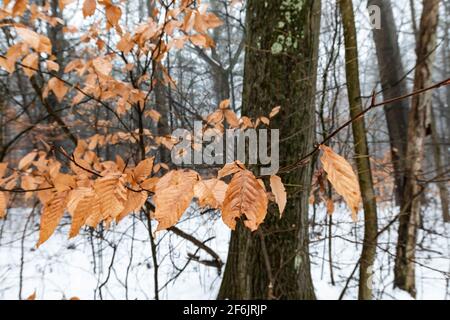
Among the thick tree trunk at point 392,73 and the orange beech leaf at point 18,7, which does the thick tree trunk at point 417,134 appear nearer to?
the thick tree trunk at point 392,73

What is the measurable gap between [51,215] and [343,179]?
0.82 metres

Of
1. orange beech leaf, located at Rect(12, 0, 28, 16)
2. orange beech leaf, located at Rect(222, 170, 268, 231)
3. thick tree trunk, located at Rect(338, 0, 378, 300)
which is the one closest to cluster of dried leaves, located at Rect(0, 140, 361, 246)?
orange beech leaf, located at Rect(222, 170, 268, 231)

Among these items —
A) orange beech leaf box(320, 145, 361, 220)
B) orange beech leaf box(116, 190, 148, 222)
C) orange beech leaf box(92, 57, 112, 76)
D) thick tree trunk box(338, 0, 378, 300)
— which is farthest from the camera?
thick tree trunk box(338, 0, 378, 300)

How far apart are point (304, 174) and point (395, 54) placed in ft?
10.6

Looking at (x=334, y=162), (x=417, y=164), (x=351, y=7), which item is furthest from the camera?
(x=417, y=164)

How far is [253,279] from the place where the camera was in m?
2.12

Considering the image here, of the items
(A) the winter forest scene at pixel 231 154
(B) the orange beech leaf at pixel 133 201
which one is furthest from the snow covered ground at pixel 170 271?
(B) the orange beech leaf at pixel 133 201

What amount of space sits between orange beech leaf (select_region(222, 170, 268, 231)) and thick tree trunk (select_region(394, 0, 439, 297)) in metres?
2.45

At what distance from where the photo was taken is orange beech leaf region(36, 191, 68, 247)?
2.78 ft

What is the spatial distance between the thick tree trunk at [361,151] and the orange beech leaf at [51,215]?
186cm

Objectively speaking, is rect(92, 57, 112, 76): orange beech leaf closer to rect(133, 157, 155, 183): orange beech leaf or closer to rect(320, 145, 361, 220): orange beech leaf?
rect(133, 157, 155, 183): orange beech leaf

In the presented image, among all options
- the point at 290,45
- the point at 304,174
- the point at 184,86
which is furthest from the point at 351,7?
the point at 184,86

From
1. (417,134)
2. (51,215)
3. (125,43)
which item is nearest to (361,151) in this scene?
(417,134)
